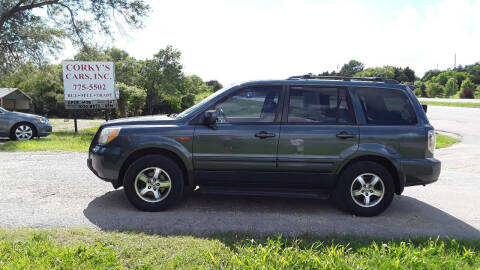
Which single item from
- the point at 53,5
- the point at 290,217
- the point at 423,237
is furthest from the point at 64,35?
the point at 423,237

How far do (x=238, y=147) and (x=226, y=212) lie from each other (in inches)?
36.2

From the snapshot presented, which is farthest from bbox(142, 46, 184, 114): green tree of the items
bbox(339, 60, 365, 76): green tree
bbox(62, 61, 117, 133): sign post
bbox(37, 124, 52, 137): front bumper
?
bbox(339, 60, 365, 76): green tree

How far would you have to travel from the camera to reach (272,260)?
3.27 m

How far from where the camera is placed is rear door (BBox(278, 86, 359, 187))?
4.67 meters

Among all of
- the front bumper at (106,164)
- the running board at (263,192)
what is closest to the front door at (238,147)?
the running board at (263,192)

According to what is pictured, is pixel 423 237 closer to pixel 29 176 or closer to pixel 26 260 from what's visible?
pixel 26 260

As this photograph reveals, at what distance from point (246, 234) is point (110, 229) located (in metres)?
1.56

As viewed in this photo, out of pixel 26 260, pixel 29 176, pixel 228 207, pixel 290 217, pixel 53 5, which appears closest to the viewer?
pixel 26 260

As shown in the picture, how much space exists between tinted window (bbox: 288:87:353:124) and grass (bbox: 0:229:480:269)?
1.60 m

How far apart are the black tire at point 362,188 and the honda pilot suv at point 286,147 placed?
0.04 ft

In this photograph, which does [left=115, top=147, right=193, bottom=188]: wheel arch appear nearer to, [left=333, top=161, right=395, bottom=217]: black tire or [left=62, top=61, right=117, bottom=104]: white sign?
[left=333, top=161, right=395, bottom=217]: black tire

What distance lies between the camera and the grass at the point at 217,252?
3.20m

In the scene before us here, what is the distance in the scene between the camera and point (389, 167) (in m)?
4.88

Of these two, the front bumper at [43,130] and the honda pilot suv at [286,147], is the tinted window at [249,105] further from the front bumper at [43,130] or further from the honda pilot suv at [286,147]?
the front bumper at [43,130]
